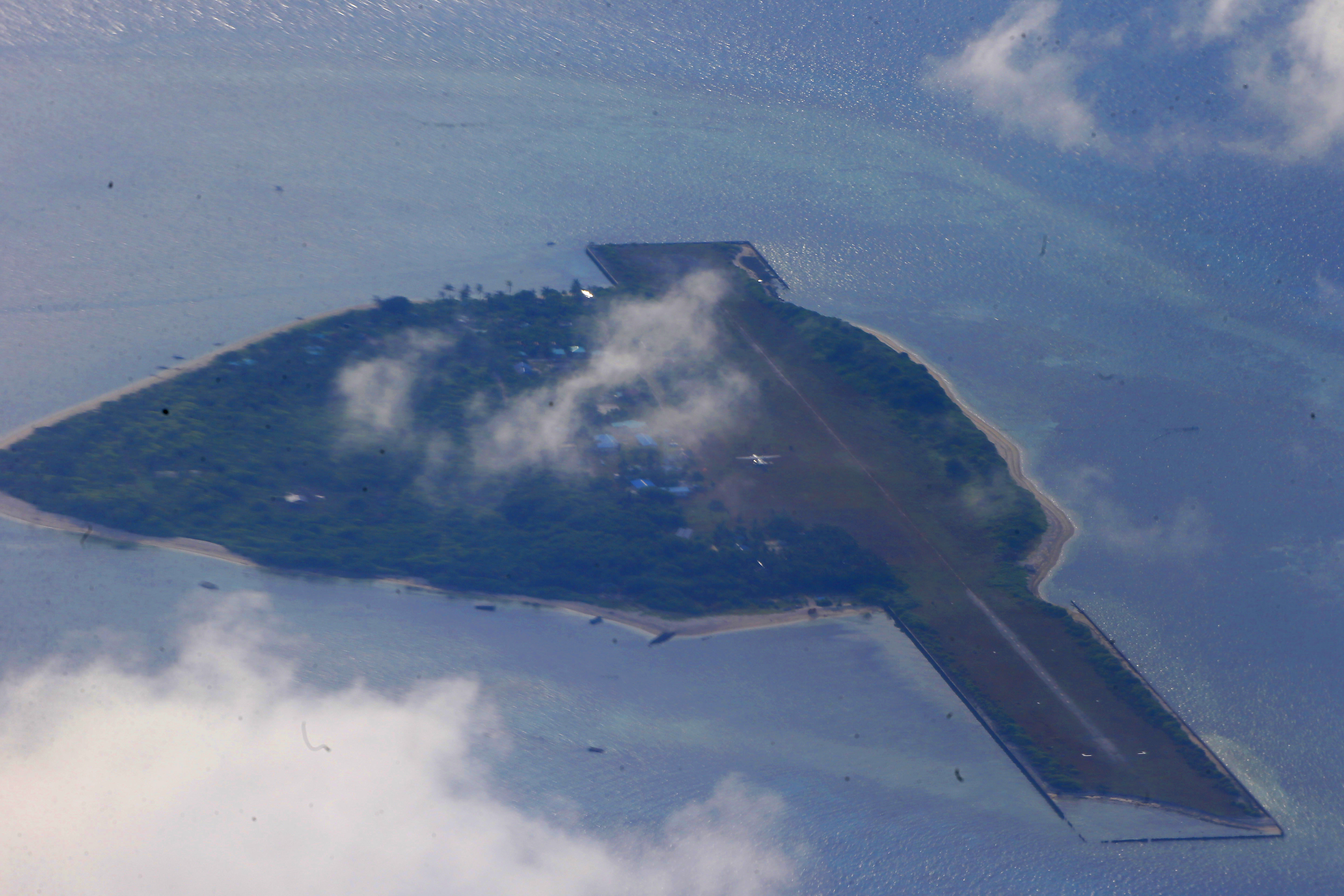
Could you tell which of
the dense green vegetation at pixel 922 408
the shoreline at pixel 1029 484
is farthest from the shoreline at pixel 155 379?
the shoreline at pixel 1029 484

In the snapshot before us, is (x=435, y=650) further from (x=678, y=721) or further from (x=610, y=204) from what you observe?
(x=610, y=204)

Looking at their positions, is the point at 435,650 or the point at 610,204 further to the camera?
the point at 610,204

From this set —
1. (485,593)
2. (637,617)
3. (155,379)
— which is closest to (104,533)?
(155,379)

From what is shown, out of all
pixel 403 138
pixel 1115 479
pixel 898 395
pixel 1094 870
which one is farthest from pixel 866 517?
pixel 403 138

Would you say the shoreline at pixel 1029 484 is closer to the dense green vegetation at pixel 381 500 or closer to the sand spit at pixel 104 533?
the dense green vegetation at pixel 381 500

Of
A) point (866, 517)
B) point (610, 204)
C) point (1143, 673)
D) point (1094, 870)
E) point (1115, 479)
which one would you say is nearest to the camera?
point (1094, 870)

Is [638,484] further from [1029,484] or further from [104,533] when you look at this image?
[104,533]
